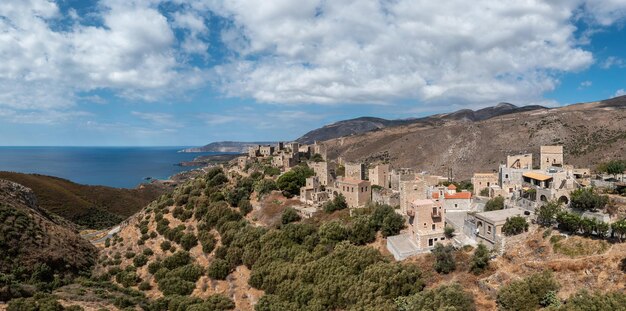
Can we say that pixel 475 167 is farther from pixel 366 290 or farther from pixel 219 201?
pixel 366 290

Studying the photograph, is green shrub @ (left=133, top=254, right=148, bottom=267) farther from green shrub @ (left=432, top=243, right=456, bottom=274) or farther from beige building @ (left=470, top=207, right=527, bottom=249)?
beige building @ (left=470, top=207, right=527, bottom=249)

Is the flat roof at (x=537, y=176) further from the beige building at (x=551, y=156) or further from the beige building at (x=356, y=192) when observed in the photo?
the beige building at (x=356, y=192)

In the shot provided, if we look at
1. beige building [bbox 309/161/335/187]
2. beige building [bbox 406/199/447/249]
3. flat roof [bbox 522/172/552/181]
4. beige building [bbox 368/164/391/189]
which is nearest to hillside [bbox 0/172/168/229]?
beige building [bbox 309/161/335/187]

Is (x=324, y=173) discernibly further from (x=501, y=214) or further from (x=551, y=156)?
(x=551, y=156)

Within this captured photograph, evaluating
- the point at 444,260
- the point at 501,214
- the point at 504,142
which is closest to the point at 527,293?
the point at 444,260

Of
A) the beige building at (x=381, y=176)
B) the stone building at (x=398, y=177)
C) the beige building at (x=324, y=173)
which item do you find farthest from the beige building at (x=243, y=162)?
the stone building at (x=398, y=177)
